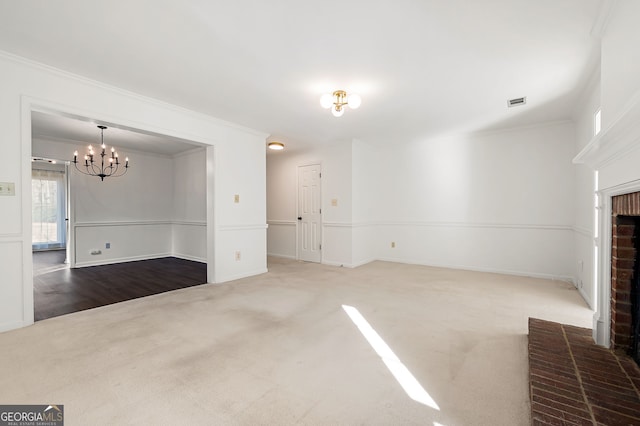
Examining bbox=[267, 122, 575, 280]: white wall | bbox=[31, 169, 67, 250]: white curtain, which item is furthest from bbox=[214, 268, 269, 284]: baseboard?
bbox=[31, 169, 67, 250]: white curtain

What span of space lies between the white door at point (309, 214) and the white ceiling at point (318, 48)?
2419 millimetres

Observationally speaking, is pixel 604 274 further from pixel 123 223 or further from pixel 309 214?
pixel 123 223

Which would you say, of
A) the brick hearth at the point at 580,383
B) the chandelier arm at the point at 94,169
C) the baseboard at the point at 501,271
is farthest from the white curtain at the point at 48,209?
the brick hearth at the point at 580,383

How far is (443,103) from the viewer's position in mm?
3625

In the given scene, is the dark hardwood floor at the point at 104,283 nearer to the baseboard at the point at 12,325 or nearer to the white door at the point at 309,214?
the baseboard at the point at 12,325

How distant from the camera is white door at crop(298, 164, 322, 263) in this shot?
19.7 feet

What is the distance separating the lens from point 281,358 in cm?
208

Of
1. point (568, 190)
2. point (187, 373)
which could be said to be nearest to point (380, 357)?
point (187, 373)

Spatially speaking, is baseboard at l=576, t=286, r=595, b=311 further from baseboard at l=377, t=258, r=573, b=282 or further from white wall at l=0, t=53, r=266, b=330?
white wall at l=0, t=53, r=266, b=330

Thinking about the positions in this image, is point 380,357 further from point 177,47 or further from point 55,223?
point 55,223

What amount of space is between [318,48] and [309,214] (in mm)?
4075

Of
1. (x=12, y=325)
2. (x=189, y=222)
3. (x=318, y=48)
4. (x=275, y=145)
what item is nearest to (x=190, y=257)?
(x=189, y=222)

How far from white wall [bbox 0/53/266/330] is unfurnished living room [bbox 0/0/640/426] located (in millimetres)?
21

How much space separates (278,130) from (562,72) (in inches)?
149
